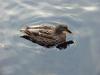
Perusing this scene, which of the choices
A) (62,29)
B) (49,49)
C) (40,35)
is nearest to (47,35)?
(40,35)

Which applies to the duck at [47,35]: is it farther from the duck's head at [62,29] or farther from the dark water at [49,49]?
the dark water at [49,49]

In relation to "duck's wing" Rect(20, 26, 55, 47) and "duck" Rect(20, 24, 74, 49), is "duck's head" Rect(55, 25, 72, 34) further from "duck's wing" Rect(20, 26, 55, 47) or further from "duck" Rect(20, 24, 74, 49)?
"duck's wing" Rect(20, 26, 55, 47)

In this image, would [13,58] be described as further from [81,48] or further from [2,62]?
[81,48]

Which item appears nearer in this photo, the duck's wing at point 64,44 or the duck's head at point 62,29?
the duck's wing at point 64,44

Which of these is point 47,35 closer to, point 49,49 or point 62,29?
point 62,29

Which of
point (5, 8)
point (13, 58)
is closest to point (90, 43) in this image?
point (13, 58)

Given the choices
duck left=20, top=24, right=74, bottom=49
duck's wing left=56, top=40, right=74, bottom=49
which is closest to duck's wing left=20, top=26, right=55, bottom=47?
duck left=20, top=24, right=74, bottom=49

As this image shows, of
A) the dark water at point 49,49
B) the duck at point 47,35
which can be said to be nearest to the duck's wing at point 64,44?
the duck at point 47,35
